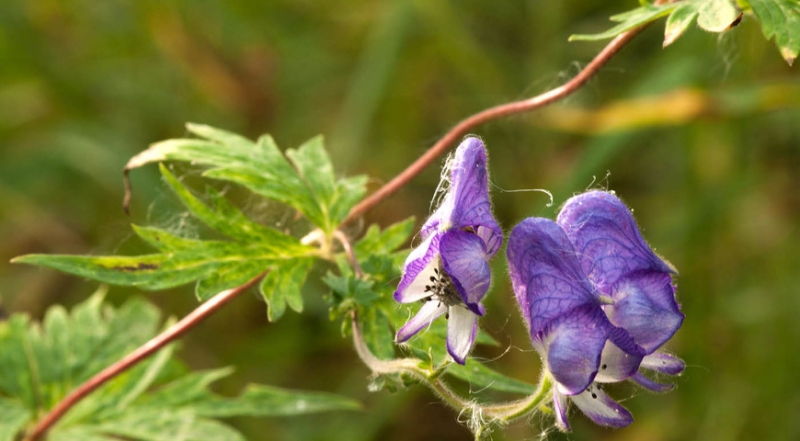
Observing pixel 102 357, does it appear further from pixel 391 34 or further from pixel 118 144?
pixel 391 34

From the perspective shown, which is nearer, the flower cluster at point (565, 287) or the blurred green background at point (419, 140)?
the flower cluster at point (565, 287)

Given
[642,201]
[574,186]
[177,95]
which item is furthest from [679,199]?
[177,95]

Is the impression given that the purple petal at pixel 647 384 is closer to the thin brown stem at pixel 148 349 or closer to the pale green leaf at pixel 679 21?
the pale green leaf at pixel 679 21

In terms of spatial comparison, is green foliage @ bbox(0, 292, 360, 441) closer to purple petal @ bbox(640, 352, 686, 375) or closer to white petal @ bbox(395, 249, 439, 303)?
white petal @ bbox(395, 249, 439, 303)

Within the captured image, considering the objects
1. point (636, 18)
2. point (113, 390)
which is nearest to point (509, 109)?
point (636, 18)

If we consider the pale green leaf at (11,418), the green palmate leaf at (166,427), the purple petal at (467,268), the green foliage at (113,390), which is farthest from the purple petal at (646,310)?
the pale green leaf at (11,418)
